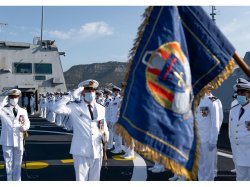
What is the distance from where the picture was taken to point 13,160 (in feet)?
22.0

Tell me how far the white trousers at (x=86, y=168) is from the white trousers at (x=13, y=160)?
1.91 m

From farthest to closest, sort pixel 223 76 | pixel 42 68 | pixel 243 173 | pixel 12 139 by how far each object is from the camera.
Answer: pixel 42 68, pixel 12 139, pixel 243 173, pixel 223 76

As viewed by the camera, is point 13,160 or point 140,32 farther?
point 13,160

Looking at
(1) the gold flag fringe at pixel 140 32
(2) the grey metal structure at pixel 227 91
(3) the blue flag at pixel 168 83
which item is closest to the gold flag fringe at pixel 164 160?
(3) the blue flag at pixel 168 83

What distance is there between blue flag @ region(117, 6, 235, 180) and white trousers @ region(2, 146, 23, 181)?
4.79 metres

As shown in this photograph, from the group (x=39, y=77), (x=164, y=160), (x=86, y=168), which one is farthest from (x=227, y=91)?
(x=39, y=77)

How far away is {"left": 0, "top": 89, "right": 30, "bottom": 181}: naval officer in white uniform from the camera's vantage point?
6.63 m

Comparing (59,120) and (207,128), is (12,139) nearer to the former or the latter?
(207,128)

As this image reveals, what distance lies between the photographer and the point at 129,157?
959 centimetres

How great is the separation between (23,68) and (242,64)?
30.0 metres

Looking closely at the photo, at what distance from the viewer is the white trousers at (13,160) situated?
662 centimetres

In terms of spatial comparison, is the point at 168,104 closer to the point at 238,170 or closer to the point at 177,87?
the point at 177,87

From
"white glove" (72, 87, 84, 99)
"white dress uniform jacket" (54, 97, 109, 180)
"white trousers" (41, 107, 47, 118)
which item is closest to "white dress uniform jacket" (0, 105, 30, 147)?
"white dress uniform jacket" (54, 97, 109, 180)

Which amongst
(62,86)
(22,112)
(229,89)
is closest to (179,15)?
(22,112)
